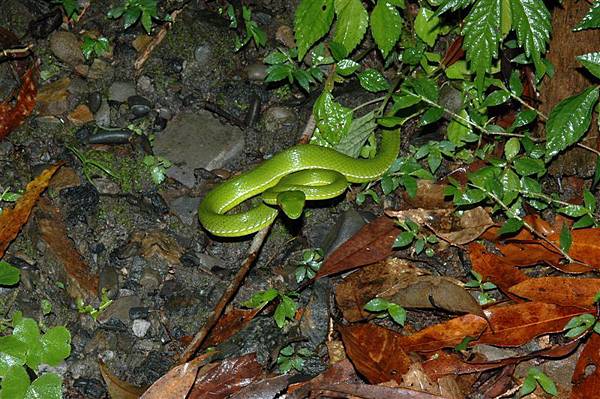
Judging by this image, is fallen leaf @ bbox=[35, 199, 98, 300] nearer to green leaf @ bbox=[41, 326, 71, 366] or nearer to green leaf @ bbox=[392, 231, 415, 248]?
green leaf @ bbox=[41, 326, 71, 366]

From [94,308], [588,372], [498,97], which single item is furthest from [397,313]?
[94,308]

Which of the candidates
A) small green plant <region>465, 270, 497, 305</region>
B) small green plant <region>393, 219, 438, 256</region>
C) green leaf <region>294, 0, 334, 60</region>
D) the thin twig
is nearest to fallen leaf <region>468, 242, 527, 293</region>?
small green plant <region>465, 270, 497, 305</region>

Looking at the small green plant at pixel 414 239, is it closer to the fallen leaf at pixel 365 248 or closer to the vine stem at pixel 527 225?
the fallen leaf at pixel 365 248

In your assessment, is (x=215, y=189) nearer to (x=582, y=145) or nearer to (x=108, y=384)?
(x=108, y=384)

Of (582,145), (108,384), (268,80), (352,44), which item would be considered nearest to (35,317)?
(108,384)

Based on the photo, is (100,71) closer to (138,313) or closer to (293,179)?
(293,179)

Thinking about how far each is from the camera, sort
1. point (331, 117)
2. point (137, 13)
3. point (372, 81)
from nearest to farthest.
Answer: point (372, 81) → point (331, 117) → point (137, 13)
